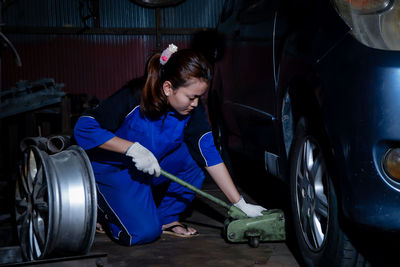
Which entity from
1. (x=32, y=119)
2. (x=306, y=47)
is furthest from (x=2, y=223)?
(x=32, y=119)

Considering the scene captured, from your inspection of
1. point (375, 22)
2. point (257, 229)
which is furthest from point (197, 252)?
point (375, 22)

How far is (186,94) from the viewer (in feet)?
7.72

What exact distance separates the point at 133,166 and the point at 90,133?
1.09 feet

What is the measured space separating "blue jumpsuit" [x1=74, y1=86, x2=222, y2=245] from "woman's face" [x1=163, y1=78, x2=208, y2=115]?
145 mm

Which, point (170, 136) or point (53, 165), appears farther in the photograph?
point (170, 136)

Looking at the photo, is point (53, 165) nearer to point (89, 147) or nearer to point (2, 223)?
point (89, 147)

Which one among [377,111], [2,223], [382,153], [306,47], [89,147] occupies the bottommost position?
[2,223]

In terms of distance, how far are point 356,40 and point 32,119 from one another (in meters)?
4.61

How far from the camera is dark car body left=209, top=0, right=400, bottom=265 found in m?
1.44

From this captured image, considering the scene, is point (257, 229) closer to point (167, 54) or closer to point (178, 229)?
point (178, 229)

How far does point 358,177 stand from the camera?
1484 mm

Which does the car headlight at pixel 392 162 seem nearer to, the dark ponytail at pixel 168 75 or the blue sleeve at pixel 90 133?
the dark ponytail at pixel 168 75

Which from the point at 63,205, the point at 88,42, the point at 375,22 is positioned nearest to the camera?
the point at 375,22

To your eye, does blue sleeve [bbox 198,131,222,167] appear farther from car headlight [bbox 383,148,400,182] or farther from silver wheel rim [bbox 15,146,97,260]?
car headlight [bbox 383,148,400,182]
